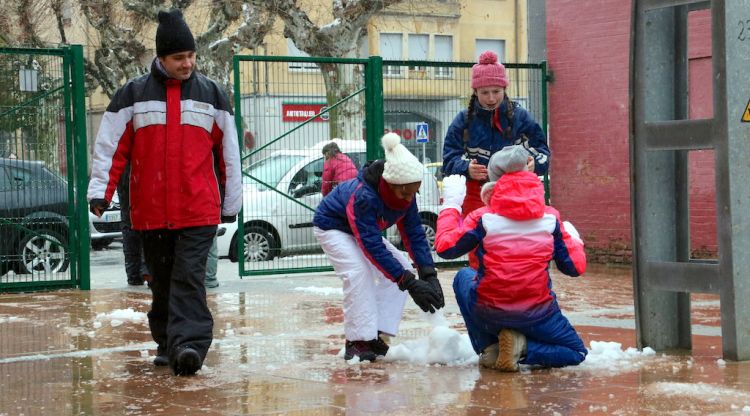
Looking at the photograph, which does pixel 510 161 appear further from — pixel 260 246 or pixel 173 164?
pixel 260 246

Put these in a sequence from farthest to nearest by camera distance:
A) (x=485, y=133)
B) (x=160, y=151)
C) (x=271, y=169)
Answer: (x=271, y=169)
(x=485, y=133)
(x=160, y=151)

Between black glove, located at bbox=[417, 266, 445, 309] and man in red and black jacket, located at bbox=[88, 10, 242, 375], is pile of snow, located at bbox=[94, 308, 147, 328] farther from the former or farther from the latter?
black glove, located at bbox=[417, 266, 445, 309]

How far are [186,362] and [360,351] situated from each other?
1076 millimetres

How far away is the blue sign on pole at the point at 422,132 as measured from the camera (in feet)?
47.7

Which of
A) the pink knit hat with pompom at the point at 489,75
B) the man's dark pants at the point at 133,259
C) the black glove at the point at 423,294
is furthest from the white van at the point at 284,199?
the black glove at the point at 423,294

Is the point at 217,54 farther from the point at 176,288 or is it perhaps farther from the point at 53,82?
the point at 176,288

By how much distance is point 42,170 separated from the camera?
12.4 meters

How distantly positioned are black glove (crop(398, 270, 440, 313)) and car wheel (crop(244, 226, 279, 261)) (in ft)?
23.7

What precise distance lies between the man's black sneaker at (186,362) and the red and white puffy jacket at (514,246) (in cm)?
150

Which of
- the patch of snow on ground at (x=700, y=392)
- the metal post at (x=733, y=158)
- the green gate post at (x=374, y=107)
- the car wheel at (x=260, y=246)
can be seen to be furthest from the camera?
the green gate post at (x=374, y=107)

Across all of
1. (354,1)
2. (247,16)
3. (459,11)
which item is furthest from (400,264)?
(459,11)

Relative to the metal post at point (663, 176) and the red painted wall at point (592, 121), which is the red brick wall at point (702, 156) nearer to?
the red painted wall at point (592, 121)

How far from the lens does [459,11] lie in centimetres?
4659

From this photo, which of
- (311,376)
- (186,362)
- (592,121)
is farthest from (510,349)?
(592,121)
